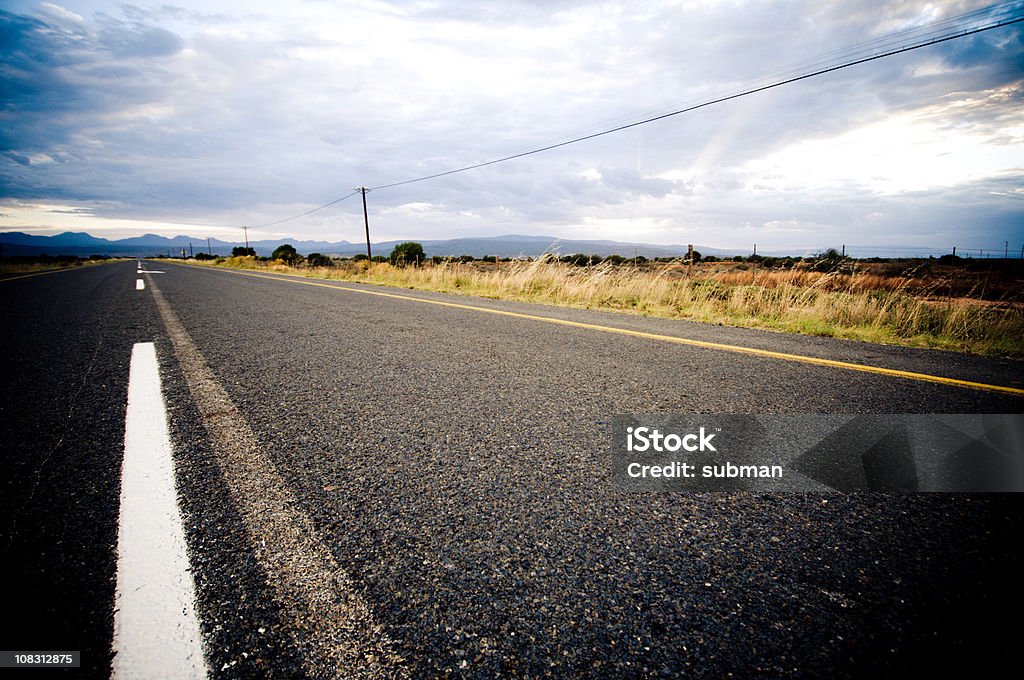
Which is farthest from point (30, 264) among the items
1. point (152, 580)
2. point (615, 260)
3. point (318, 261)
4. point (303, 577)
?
point (303, 577)

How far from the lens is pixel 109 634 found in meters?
0.95

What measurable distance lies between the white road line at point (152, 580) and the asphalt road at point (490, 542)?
1.4 inches

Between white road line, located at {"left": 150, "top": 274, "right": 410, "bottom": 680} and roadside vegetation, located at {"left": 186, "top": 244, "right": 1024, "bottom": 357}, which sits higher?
roadside vegetation, located at {"left": 186, "top": 244, "right": 1024, "bottom": 357}

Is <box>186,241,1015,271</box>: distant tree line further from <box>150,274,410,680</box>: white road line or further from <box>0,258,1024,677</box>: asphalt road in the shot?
<box>150,274,410,680</box>: white road line

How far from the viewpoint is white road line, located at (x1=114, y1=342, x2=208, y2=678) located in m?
0.90

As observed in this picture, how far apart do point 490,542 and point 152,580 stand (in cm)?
90

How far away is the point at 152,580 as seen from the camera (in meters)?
1.11

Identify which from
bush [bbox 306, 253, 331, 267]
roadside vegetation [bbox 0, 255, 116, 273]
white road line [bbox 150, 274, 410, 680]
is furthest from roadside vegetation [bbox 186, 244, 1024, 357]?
roadside vegetation [bbox 0, 255, 116, 273]

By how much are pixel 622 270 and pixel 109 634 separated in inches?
421

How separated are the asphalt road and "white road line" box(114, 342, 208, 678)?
37 millimetres

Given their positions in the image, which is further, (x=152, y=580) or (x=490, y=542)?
(x=490, y=542)

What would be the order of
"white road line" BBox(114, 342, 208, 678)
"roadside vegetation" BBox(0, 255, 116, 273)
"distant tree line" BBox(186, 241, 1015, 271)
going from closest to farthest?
"white road line" BBox(114, 342, 208, 678) < "distant tree line" BBox(186, 241, 1015, 271) < "roadside vegetation" BBox(0, 255, 116, 273)

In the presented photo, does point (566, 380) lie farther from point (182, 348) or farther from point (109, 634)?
point (182, 348)

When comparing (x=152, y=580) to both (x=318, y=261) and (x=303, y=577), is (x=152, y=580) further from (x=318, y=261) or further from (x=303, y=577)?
(x=318, y=261)
